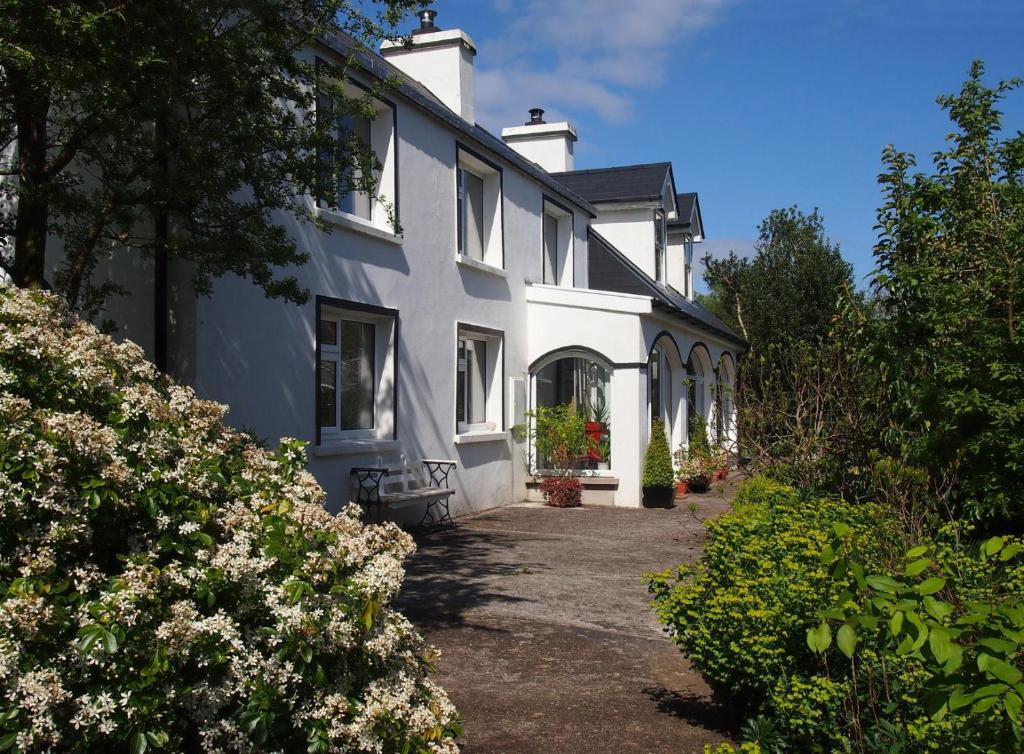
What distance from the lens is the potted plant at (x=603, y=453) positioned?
17.1 m

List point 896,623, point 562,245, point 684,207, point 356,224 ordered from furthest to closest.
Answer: point 684,207 → point 562,245 → point 356,224 → point 896,623

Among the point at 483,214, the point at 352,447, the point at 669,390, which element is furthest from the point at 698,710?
the point at 669,390

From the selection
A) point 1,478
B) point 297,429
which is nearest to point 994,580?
point 1,478

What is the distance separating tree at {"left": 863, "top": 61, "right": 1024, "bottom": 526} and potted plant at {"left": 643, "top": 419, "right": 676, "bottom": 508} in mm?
7294

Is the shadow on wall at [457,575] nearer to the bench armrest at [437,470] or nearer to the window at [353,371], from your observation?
the bench armrest at [437,470]

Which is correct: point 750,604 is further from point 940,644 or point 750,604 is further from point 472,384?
point 472,384

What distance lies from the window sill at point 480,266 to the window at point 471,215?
1.25ft

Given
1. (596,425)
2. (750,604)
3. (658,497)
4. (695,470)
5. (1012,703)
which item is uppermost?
(596,425)

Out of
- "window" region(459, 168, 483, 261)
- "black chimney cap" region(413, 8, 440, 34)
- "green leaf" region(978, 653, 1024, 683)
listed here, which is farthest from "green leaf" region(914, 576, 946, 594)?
"black chimney cap" region(413, 8, 440, 34)

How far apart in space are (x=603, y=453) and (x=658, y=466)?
4.72 feet

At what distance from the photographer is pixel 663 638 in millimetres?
7074

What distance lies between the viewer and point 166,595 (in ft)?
9.61

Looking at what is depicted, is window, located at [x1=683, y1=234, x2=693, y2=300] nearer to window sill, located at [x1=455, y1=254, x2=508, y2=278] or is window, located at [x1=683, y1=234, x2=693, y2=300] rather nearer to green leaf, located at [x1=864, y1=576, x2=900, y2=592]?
window sill, located at [x1=455, y1=254, x2=508, y2=278]

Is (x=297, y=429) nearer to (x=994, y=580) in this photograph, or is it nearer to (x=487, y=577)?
(x=487, y=577)
